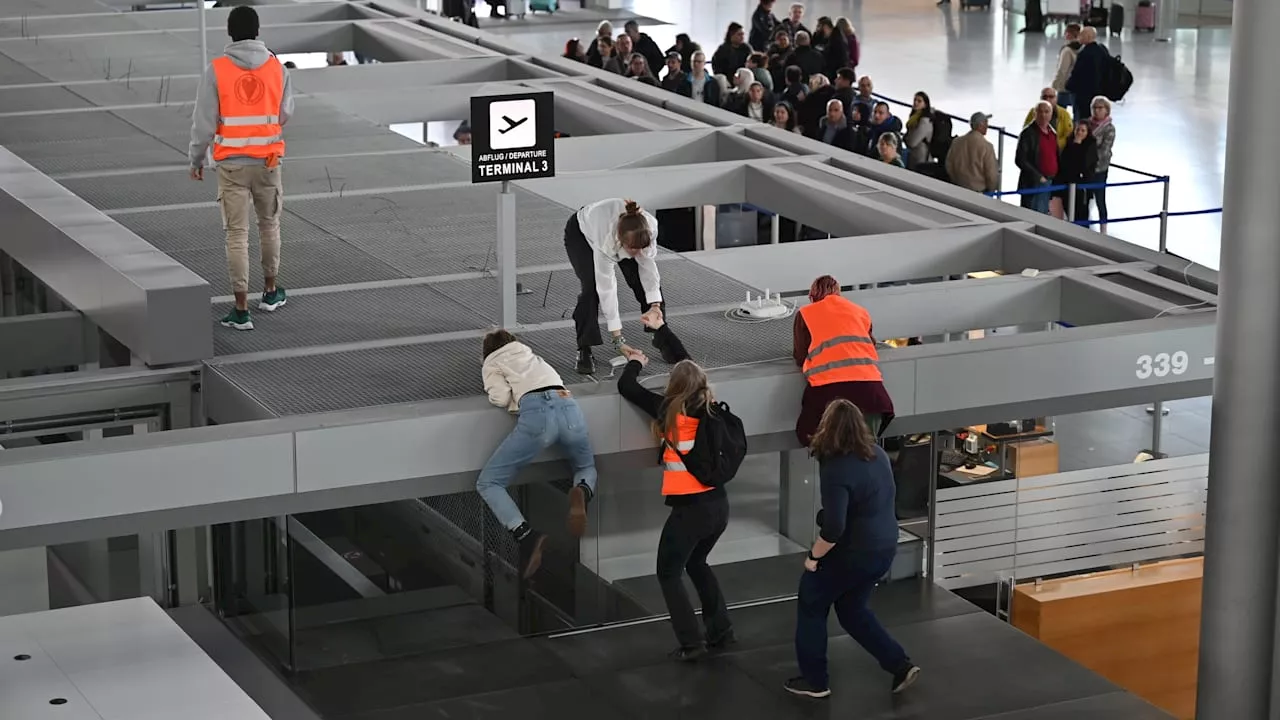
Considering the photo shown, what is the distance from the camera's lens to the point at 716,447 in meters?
9.45

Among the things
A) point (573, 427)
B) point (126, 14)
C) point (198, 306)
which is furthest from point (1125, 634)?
point (126, 14)

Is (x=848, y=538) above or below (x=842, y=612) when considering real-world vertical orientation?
above

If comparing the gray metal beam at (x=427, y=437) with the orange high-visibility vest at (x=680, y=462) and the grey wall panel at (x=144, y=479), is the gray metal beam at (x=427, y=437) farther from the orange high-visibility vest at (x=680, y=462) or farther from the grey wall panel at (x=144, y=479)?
the orange high-visibility vest at (x=680, y=462)

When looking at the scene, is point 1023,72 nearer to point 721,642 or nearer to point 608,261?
point 721,642

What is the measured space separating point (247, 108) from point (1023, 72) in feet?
84.5

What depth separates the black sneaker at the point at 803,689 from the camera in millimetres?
10461

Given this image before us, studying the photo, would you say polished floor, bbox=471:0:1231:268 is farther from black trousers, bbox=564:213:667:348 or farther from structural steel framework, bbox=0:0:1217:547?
black trousers, bbox=564:213:667:348

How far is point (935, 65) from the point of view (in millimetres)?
34719

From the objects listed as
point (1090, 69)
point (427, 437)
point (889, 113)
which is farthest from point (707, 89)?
point (427, 437)

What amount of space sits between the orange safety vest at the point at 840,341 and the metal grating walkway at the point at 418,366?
57 cm

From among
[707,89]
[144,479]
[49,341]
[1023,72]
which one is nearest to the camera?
[144,479]

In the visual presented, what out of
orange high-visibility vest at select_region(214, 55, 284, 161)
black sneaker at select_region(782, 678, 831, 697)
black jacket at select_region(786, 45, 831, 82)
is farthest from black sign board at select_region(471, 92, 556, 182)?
black jacket at select_region(786, 45, 831, 82)

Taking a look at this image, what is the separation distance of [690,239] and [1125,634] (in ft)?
27.0

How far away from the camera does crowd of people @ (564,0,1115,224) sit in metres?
18.4
